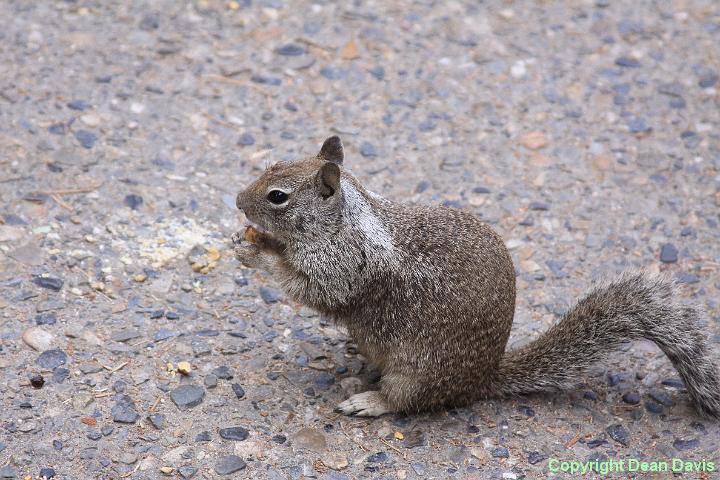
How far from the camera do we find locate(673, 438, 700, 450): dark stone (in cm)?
333

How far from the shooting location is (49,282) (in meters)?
3.71

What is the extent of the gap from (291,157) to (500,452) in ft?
6.53

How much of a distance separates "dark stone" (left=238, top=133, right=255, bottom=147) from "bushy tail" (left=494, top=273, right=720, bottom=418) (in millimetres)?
1890

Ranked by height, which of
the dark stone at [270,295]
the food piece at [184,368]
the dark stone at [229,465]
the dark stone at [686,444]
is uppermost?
the dark stone at [686,444]

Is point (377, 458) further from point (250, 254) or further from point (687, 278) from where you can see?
point (687, 278)

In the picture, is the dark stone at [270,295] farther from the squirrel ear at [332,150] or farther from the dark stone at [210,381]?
the squirrel ear at [332,150]

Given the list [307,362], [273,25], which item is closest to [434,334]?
[307,362]

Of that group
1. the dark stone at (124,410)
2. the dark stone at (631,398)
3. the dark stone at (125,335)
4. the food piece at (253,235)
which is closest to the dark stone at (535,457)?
the dark stone at (631,398)

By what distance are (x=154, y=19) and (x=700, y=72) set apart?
3210mm

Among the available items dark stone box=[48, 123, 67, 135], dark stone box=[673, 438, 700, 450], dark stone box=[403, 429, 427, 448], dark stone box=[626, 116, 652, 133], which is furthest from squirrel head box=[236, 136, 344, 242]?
dark stone box=[626, 116, 652, 133]

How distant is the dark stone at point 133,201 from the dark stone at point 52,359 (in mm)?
957

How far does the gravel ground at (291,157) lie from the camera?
3258 mm

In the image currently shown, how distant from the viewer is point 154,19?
5418mm

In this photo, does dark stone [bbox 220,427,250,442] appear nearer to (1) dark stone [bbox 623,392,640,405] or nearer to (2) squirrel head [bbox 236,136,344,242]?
(2) squirrel head [bbox 236,136,344,242]
